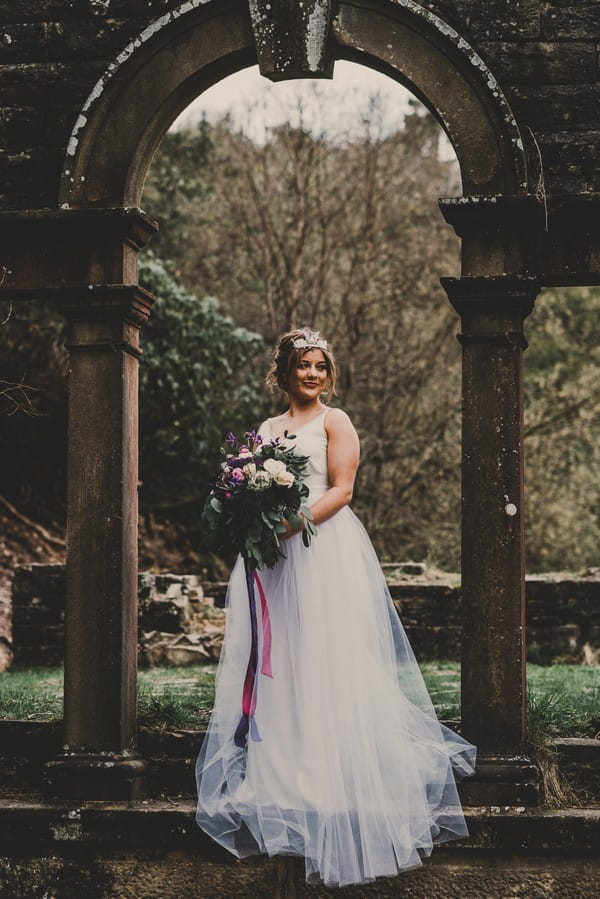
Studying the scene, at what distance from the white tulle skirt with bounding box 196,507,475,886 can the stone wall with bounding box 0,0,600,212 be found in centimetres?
206

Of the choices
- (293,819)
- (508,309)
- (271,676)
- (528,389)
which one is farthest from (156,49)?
(528,389)

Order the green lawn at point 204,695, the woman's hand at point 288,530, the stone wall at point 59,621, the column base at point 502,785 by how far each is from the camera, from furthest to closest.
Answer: the stone wall at point 59,621 → the green lawn at point 204,695 → the column base at point 502,785 → the woman's hand at point 288,530

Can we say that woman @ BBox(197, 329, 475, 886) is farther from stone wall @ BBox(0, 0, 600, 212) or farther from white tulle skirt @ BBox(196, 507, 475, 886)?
stone wall @ BBox(0, 0, 600, 212)

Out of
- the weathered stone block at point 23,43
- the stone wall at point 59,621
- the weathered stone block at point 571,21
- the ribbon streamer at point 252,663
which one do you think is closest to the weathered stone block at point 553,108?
the weathered stone block at point 571,21

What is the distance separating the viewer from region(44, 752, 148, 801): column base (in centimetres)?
538

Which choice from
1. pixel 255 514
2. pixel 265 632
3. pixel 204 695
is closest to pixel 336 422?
pixel 255 514

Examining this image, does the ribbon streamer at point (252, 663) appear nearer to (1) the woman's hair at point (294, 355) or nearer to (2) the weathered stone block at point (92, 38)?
(1) the woman's hair at point (294, 355)

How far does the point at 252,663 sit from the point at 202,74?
9.21ft

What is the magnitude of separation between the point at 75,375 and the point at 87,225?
28.4 inches

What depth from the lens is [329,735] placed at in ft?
16.3

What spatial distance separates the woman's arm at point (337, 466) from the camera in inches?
206

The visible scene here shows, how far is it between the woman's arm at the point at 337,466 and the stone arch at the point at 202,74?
1291 mm

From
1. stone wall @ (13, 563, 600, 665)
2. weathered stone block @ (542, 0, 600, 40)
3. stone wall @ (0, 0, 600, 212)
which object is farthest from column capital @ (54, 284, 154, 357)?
stone wall @ (13, 563, 600, 665)

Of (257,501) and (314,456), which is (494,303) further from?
(257,501)
